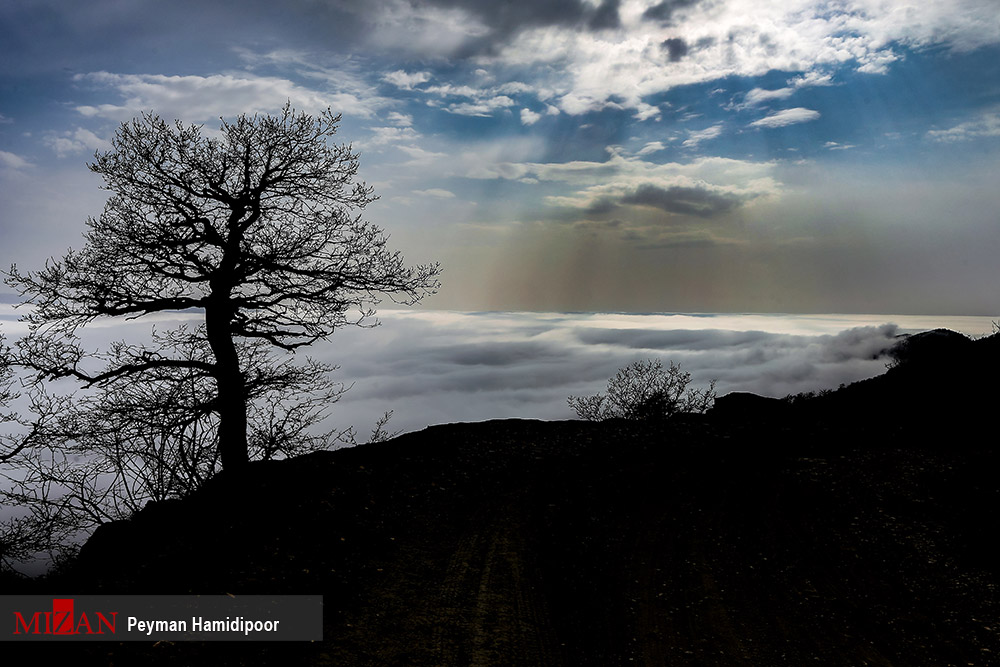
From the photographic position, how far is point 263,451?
16438 mm

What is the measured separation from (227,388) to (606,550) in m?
9.35

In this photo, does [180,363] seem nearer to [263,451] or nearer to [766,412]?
[263,451]

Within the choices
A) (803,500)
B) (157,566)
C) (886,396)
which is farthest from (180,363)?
(886,396)

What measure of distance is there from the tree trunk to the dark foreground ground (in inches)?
53.3

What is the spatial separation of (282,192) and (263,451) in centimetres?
649

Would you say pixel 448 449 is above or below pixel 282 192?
below

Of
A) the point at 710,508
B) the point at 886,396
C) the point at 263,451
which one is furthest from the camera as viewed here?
the point at 886,396

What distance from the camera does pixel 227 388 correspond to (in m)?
15.1

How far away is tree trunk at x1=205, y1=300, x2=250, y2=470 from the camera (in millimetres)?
15148
